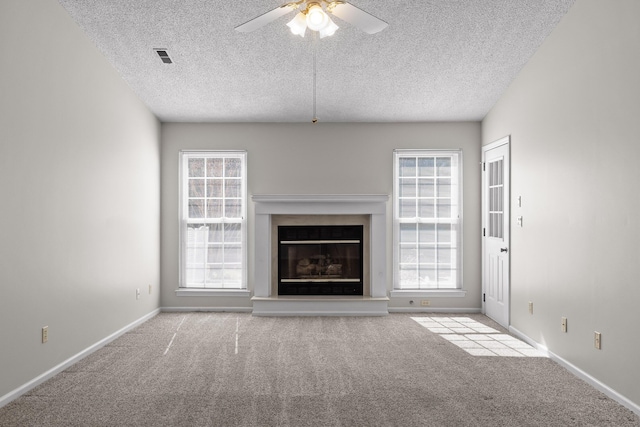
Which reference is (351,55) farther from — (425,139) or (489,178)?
(489,178)

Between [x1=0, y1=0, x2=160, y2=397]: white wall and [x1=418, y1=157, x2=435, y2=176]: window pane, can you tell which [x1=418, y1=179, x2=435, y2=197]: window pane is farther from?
[x1=0, y1=0, x2=160, y2=397]: white wall

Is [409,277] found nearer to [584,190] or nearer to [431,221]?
[431,221]

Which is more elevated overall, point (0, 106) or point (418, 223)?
point (0, 106)

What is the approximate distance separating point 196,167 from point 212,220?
769 mm

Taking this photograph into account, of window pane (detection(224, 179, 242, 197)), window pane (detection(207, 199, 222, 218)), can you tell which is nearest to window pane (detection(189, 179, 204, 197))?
window pane (detection(207, 199, 222, 218))

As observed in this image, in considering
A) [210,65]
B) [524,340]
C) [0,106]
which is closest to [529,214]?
[524,340]

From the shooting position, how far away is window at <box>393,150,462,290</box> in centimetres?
696

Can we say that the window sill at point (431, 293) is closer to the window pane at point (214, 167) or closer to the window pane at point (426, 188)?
the window pane at point (426, 188)

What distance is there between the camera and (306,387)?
3762 millimetres

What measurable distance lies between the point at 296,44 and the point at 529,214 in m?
2.94

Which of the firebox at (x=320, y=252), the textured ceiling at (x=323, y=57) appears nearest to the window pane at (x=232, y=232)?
the firebox at (x=320, y=252)

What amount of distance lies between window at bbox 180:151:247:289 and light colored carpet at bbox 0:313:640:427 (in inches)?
62.0

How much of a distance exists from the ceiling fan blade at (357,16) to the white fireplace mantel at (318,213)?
11.4ft

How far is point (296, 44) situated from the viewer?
508 cm
